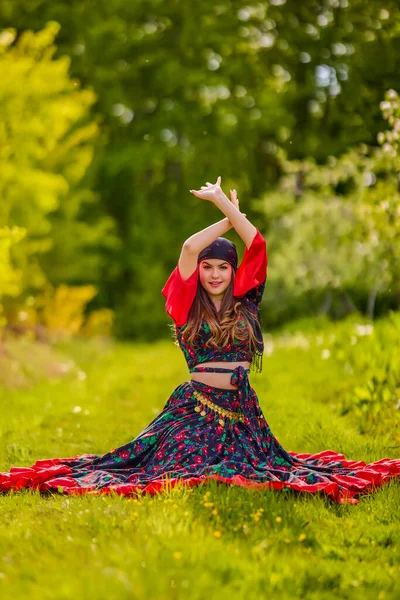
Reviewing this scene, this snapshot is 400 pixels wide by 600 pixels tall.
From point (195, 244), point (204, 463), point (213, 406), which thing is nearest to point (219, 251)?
point (195, 244)

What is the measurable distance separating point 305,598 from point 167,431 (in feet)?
6.91

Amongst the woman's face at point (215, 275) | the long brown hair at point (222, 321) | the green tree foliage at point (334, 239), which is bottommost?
the green tree foliage at point (334, 239)

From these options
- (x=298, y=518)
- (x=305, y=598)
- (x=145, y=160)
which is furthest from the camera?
(x=145, y=160)

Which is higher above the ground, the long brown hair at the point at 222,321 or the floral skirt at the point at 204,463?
the long brown hair at the point at 222,321

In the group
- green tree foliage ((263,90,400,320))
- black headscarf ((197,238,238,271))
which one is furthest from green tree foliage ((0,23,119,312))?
black headscarf ((197,238,238,271))

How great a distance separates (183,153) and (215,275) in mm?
14851

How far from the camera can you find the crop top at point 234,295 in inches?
196

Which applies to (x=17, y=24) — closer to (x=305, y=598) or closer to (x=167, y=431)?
(x=167, y=431)

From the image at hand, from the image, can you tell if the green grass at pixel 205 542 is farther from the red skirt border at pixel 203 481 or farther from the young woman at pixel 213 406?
the young woman at pixel 213 406

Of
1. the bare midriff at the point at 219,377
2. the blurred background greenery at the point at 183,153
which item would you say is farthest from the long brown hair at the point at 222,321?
the blurred background greenery at the point at 183,153

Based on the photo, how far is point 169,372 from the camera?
11242 millimetres

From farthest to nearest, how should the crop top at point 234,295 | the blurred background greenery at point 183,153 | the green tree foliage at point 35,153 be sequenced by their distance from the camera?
the blurred background greenery at point 183,153
the green tree foliage at point 35,153
the crop top at point 234,295

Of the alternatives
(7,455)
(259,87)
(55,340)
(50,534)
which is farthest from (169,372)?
(259,87)

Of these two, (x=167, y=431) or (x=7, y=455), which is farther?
(x=7, y=455)
